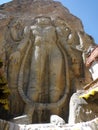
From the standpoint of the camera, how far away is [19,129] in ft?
24.3

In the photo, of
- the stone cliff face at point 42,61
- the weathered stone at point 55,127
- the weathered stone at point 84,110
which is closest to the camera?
the weathered stone at point 55,127

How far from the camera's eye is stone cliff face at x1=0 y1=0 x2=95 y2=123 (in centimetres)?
1140

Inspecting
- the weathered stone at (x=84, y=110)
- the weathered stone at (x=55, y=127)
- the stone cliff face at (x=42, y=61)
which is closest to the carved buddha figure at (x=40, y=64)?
the stone cliff face at (x=42, y=61)

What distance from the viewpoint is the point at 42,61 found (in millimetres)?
12078

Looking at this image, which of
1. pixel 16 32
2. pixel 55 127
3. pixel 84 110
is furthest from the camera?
pixel 16 32

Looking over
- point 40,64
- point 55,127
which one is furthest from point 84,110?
point 40,64

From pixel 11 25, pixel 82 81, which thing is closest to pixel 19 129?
pixel 82 81

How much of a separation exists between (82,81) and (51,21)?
8.98 feet

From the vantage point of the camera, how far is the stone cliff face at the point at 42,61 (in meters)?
11.4

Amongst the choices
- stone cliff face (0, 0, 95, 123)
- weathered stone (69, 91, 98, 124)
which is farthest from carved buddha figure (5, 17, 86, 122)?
weathered stone (69, 91, 98, 124)

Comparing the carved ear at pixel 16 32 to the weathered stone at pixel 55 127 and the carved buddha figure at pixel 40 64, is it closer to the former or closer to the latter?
the carved buddha figure at pixel 40 64

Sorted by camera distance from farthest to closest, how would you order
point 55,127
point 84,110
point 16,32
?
point 16,32 → point 84,110 → point 55,127

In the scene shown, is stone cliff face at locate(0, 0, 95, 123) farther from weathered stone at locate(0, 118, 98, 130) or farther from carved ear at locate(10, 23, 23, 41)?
weathered stone at locate(0, 118, 98, 130)

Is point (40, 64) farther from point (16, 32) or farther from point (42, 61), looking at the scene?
point (16, 32)
